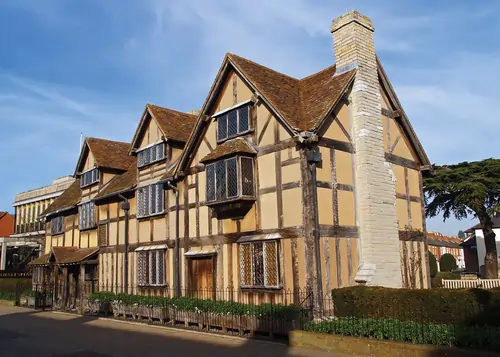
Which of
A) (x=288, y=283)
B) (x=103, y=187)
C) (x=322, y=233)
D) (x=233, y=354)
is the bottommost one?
(x=233, y=354)

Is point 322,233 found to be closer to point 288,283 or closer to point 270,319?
point 288,283

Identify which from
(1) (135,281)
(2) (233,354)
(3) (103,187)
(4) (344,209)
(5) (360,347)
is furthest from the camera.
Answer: (3) (103,187)

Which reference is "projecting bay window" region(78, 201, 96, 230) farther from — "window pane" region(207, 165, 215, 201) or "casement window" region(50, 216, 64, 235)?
"window pane" region(207, 165, 215, 201)

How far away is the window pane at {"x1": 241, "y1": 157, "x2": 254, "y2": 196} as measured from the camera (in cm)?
1637

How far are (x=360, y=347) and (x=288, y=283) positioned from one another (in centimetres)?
412

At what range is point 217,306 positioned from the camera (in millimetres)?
15875

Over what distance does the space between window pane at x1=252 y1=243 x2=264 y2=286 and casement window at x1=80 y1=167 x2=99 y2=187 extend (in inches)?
529

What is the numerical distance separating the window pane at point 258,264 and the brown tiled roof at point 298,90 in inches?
166

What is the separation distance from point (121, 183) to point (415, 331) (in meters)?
17.6

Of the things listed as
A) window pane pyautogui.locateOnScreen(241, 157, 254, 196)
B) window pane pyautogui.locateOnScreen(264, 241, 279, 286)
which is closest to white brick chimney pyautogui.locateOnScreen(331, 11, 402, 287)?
window pane pyautogui.locateOnScreen(264, 241, 279, 286)

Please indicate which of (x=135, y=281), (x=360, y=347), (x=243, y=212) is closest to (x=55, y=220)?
(x=135, y=281)

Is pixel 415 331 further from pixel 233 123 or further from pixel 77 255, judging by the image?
pixel 77 255

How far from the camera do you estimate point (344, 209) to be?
53.0 ft

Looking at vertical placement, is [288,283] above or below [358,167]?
below
